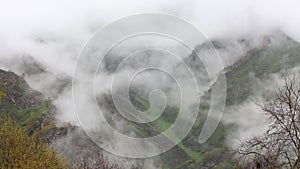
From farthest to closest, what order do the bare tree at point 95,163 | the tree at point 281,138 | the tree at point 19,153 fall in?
the bare tree at point 95,163, the tree at point 19,153, the tree at point 281,138

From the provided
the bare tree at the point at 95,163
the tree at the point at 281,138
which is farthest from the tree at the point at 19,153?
the tree at the point at 281,138

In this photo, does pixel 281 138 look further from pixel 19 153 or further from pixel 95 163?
pixel 95 163

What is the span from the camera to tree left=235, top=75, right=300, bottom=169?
52.1ft

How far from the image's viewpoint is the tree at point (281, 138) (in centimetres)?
1588

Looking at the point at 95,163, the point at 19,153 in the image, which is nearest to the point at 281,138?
the point at 19,153

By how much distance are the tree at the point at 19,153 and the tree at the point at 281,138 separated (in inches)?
954

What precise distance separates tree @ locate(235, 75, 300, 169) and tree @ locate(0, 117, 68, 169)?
2424cm

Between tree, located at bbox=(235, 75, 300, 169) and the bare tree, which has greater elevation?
the bare tree

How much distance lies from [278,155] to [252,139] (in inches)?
52.5

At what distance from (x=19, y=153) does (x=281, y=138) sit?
1109 inches

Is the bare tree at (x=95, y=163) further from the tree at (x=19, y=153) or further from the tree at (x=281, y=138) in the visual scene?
the tree at (x=281, y=138)

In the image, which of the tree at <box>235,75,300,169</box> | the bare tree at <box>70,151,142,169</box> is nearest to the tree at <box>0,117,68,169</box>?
the bare tree at <box>70,151,142,169</box>

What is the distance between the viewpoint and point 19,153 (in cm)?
3712

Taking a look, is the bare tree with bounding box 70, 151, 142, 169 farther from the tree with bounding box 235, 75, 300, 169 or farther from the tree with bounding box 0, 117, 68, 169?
the tree with bounding box 235, 75, 300, 169
